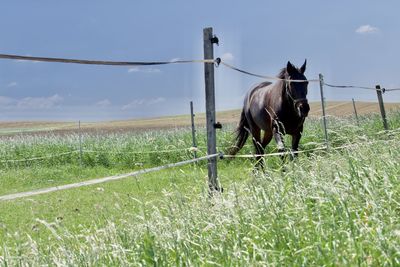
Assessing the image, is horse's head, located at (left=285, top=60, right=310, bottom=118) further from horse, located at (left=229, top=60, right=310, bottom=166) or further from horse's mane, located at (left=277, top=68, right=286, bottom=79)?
horse's mane, located at (left=277, top=68, right=286, bottom=79)

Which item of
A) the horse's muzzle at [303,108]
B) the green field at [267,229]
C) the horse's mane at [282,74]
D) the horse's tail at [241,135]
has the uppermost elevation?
the horse's mane at [282,74]

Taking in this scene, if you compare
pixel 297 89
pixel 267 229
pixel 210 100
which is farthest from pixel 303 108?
pixel 267 229

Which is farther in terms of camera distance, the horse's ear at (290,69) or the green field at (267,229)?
the horse's ear at (290,69)

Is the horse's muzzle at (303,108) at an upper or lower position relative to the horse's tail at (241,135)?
upper

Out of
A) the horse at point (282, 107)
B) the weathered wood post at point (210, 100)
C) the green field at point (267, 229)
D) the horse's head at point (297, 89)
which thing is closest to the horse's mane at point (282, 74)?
the horse at point (282, 107)

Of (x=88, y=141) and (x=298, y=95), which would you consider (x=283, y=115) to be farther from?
→ (x=88, y=141)

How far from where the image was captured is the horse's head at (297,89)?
7520mm

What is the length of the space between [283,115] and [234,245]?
543 cm

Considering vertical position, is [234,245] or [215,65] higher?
[215,65]

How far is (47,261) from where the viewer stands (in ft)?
9.68

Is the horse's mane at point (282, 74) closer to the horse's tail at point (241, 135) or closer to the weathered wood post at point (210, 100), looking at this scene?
the horse's tail at point (241, 135)

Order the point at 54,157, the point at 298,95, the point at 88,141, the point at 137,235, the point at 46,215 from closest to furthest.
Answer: the point at 137,235, the point at 46,215, the point at 298,95, the point at 54,157, the point at 88,141

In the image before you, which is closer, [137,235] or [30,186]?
[137,235]

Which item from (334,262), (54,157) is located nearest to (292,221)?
(334,262)
